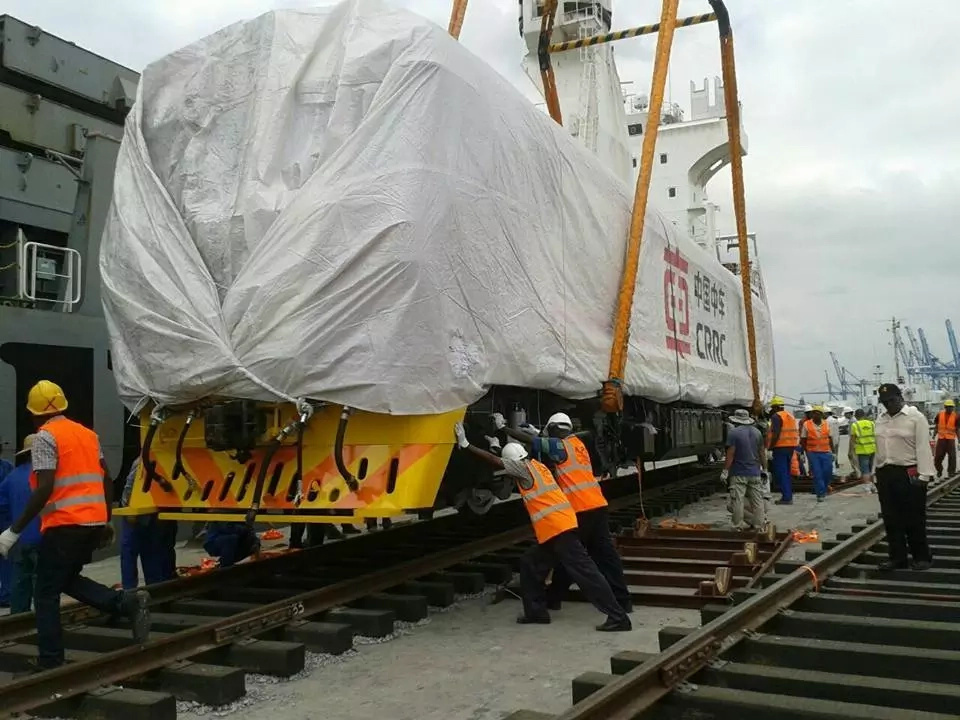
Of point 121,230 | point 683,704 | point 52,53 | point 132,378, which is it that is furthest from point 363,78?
point 52,53

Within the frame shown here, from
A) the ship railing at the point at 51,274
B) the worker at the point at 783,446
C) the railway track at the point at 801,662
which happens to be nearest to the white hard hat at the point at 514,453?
the railway track at the point at 801,662

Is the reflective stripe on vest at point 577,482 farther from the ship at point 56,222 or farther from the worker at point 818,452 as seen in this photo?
the worker at point 818,452

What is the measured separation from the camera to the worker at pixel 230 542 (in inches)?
Result: 283

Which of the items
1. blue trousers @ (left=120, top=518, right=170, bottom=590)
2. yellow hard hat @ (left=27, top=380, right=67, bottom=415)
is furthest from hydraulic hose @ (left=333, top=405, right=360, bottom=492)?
blue trousers @ (left=120, top=518, right=170, bottom=590)

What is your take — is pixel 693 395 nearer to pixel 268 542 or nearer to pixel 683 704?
pixel 268 542

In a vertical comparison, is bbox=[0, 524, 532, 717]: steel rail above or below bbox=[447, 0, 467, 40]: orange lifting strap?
below

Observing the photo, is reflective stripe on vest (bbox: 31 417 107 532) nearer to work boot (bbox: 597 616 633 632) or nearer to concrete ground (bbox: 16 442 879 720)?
concrete ground (bbox: 16 442 879 720)

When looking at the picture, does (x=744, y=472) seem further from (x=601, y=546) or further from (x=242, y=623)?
(x=242, y=623)

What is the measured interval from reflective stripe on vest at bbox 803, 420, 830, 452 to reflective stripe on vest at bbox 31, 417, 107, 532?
10.9 m

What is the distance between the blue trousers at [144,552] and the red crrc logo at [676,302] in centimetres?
535

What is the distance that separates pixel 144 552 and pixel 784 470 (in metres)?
9.00

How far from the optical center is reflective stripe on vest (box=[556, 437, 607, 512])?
581cm

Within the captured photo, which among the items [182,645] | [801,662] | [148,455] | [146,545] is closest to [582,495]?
[801,662]

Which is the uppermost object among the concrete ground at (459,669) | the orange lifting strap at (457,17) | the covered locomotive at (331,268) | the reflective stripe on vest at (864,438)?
the orange lifting strap at (457,17)
